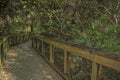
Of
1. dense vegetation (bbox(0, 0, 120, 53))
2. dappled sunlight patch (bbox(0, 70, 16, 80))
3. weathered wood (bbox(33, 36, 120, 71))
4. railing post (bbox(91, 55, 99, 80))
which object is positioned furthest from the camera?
dappled sunlight patch (bbox(0, 70, 16, 80))

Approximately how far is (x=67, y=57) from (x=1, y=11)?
19.9ft

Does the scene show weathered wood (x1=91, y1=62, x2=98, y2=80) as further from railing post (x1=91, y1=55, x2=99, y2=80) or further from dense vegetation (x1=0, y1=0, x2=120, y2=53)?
dense vegetation (x1=0, y1=0, x2=120, y2=53)

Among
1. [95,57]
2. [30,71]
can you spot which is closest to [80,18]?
[30,71]

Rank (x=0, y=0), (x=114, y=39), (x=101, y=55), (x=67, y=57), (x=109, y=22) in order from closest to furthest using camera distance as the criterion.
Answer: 1. (x=101, y=55)
2. (x=114, y=39)
3. (x=67, y=57)
4. (x=109, y=22)
5. (x=0, y=0)

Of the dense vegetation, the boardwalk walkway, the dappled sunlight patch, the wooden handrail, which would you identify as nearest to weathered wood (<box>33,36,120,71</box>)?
the wooden handrail

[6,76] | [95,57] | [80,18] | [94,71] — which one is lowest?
[6,76]

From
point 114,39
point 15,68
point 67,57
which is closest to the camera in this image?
point 114,39

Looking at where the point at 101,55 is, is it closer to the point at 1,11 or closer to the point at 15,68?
the point at 15,68

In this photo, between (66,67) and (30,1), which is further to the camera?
(30,1)

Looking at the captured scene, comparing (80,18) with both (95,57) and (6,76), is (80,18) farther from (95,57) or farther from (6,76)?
(95,57)

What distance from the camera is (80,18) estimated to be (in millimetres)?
7852

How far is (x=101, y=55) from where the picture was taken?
14.0ft

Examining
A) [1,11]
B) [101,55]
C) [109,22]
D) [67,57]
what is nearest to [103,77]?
[101,55]

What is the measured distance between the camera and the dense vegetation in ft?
19.1
